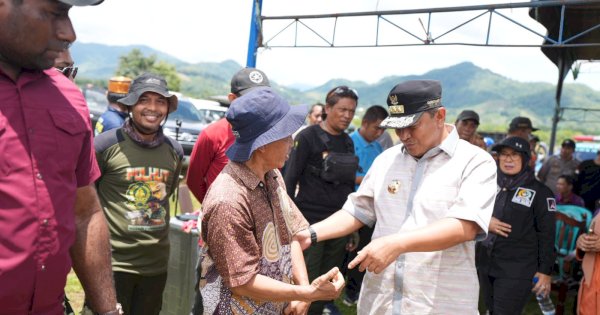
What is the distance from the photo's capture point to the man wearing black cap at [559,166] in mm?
9169

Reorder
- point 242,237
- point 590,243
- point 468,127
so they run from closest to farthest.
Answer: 1. point 242,237
2. point 590,243
3. point 468,127

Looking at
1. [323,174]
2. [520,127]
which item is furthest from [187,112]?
[323,174]

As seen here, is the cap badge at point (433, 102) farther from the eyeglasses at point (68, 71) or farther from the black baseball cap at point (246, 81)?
the eyeglasses at point (68, 71)

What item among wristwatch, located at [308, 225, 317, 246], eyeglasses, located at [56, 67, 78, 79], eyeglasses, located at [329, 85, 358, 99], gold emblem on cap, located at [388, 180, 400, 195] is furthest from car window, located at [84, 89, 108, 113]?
gold emblem on cap, located at [388, 180, 400, 195]

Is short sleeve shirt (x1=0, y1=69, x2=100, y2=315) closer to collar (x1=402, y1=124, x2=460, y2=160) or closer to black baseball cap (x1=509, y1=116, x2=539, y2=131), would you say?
collar (x1=402, y1=124, x2=460, y2=160)

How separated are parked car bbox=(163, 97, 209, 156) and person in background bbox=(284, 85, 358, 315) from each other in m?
7.89

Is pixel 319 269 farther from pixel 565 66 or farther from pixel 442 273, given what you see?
pixel 565 66

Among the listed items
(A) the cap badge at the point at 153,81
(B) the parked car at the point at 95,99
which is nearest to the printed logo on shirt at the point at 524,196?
(A) the cap badge at the point at 153,81

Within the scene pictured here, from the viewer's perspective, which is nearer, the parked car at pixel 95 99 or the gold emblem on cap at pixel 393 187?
the gold emblem on cap at pixel 393 187

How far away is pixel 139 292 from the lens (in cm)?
347

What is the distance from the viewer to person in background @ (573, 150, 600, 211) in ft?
24.7

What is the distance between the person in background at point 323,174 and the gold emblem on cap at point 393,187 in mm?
2119

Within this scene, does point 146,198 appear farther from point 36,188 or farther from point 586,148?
point 586,148

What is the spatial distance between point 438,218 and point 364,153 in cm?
366
